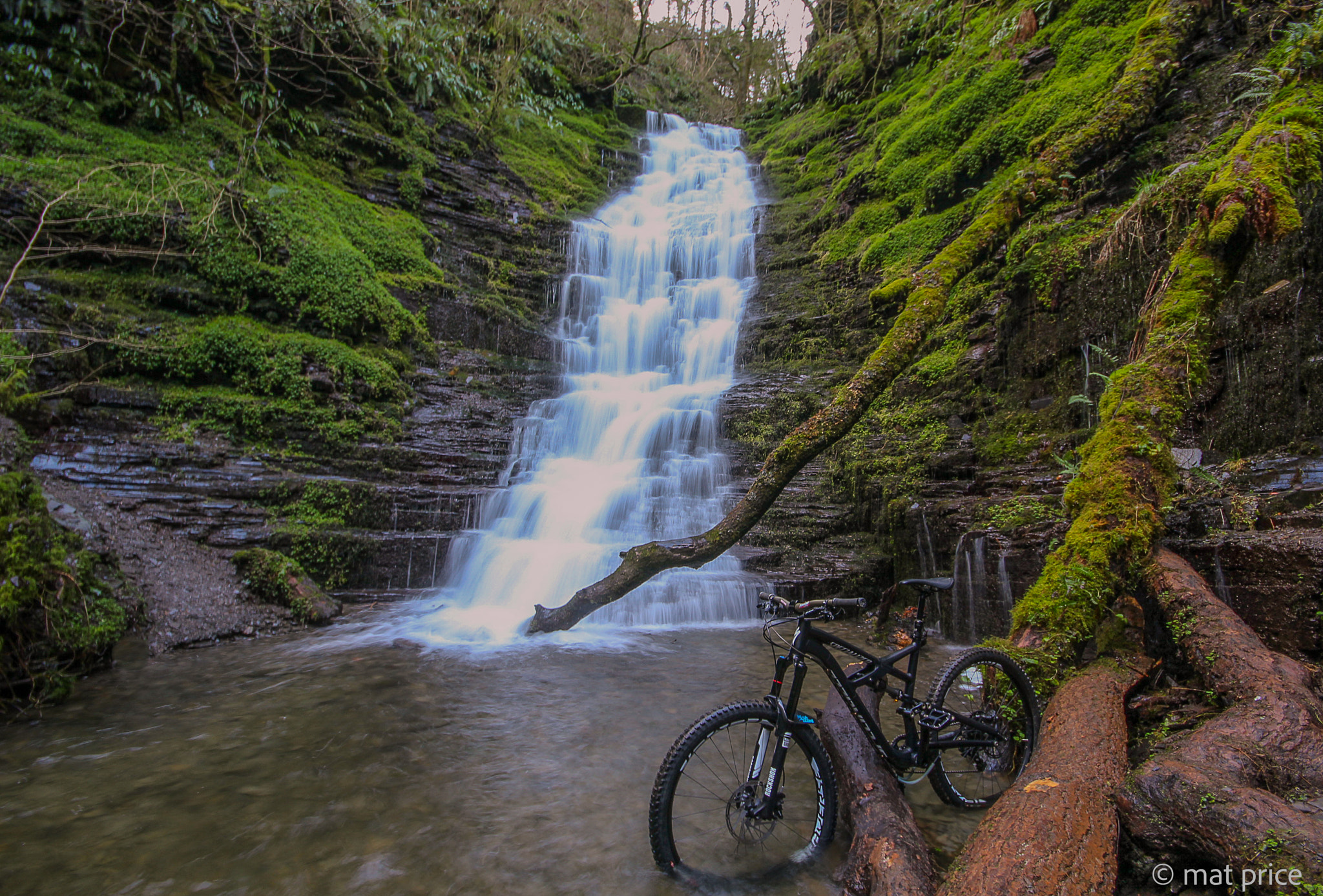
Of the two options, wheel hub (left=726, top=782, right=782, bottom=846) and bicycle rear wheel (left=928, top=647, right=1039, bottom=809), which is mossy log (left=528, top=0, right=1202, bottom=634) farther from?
wheel hub (left=726, top=782, right=782, bottom=846)

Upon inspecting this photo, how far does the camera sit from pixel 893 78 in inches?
621

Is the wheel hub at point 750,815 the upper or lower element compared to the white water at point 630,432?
lower

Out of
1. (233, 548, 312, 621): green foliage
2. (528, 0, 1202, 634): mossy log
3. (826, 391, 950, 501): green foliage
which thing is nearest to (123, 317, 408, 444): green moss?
(233, 548, 312, 621): green foliage

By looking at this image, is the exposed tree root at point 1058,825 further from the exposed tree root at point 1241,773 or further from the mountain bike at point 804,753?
the mountain bike at point 804,753

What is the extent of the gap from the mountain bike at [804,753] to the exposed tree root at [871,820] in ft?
0.32

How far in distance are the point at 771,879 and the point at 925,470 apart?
6.23 metres

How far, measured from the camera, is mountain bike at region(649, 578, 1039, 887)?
99.1 inches

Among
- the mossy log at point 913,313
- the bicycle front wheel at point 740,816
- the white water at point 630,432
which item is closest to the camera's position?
the bicycle front wheel at point 740,816

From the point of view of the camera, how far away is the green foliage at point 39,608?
4086 mm

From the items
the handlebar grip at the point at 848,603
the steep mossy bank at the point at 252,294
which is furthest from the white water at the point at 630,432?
the handlebar grip at the point at 848,603

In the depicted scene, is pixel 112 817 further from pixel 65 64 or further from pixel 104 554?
pixel 65 64

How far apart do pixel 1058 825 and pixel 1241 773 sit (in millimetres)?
739

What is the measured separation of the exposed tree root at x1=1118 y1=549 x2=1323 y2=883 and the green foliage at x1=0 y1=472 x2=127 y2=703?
6.37 metres

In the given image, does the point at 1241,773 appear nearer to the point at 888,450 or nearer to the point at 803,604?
the point at 803,604
